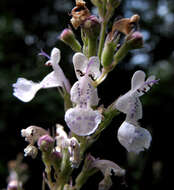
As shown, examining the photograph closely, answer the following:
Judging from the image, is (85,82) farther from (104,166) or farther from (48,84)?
(104,166)

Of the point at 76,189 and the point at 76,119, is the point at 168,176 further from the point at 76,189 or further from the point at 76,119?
the point at 76,119

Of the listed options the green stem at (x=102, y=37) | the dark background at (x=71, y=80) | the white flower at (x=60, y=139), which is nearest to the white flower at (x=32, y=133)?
the white flower at (x=60, y=139)

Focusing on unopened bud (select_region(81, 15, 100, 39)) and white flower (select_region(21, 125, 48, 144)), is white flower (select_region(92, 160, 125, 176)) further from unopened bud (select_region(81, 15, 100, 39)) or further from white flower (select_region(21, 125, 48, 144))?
unopened bud (select_region(81, 15, 100, 39))

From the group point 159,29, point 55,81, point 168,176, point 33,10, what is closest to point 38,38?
point 33,10

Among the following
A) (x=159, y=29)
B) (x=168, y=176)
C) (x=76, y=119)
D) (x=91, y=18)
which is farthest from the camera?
(x=159, y=29)

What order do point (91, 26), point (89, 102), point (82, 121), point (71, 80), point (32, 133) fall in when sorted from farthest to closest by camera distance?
point (71, 80)
point (32, 133)
point (91, 26)
point (89, 102)
point (82, 121)

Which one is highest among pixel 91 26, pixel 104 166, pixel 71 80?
pixel 91 26

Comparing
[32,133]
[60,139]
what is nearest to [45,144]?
[32,133]
